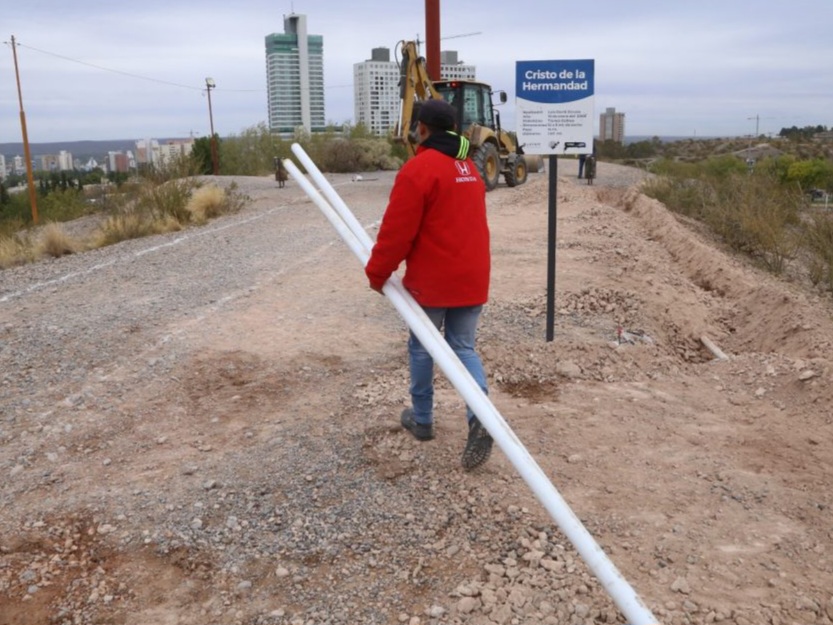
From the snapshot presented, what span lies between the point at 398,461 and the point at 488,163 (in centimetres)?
1556

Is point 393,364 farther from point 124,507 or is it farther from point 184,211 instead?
point 184,211

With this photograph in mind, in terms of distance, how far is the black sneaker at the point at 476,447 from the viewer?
4191mm

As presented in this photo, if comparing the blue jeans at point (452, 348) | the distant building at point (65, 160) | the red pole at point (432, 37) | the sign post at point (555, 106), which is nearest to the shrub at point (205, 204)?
the red pole at point (432, 37)

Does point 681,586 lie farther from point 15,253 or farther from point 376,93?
point 376,93

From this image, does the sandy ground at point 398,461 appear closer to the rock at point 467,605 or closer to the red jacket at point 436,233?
the rock at point 467,605

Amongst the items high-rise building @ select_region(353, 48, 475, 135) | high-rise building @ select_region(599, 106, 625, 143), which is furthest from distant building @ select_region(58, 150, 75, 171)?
high-rise building @ select_region(599, 106, 625, 143)

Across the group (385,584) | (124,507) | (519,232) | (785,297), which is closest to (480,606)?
(385,584)

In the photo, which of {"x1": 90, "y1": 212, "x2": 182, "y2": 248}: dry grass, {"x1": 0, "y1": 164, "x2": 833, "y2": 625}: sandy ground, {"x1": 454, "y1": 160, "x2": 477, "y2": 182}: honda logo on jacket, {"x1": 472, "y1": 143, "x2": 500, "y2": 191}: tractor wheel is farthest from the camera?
{"x1": 472, "y1": 143, "x2": 500, "y2": 191}: tractor wheel

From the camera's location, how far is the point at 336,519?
3.94m

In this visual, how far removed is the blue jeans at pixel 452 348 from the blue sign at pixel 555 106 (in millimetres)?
2346

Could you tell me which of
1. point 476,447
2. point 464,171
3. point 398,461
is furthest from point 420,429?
point 464,171

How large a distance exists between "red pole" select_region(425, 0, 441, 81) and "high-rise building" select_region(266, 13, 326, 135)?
23.8 metres

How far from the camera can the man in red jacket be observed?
13.2ft

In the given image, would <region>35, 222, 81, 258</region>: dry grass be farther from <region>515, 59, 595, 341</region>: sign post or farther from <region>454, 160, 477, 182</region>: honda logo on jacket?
<region>454, 160, 477, 182</region>: honda logo on jacket
